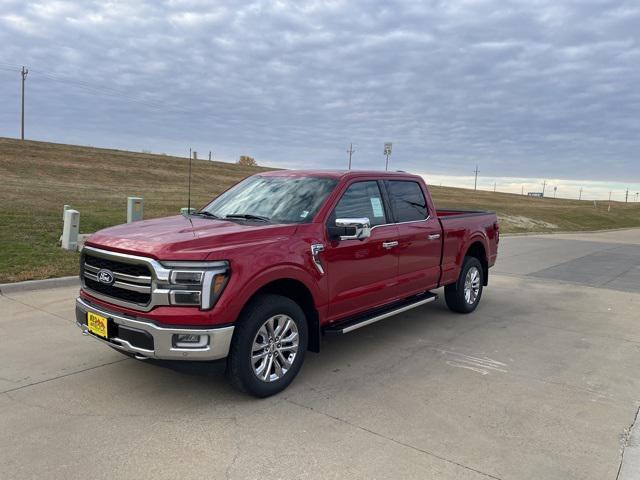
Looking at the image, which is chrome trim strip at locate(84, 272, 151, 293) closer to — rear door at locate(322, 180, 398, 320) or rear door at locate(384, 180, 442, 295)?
rear door at locate(322, 180, 398, 320)

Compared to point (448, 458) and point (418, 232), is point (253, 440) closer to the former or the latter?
point (448, 458)

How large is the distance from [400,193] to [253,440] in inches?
132

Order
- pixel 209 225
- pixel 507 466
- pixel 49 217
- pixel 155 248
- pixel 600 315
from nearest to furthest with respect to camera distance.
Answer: pixel 507 466, pixel 155 248, pixel 209 225, pixel 600 315, pixel 49 217

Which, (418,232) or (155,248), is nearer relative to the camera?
(155,248)

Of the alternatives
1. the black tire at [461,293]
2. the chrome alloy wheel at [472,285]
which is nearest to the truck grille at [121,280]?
the black tire at [461,293]

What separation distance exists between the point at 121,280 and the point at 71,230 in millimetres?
6586

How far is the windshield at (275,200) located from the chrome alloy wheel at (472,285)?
3034 mm

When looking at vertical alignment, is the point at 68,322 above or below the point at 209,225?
below

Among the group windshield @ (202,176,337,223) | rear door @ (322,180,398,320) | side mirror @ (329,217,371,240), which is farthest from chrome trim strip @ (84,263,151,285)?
side mirror @ (329,217,371,240)

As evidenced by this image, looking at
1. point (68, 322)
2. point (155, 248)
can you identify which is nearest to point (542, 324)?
point (155, 248)

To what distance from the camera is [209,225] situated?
430cm

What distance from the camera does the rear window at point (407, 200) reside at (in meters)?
5.63

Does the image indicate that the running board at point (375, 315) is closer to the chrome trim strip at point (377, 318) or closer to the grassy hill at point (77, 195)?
the chrome trim strip at point (377, 318)

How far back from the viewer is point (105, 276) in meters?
3.93
